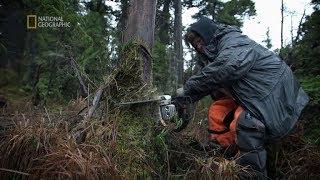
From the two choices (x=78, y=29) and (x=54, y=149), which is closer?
(x=54, y=149)

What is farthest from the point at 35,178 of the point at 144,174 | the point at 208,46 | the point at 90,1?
the point at 90,1

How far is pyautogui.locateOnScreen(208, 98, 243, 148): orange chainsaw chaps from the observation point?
13.8 ft

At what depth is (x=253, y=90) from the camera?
3.89 meters

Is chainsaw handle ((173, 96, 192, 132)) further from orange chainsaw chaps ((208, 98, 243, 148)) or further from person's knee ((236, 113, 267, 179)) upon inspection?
person's knee ((236, 113, 267, 179))

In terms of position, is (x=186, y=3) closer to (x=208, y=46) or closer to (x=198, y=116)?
(x=198, y=116)

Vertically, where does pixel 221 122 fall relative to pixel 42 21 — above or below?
below

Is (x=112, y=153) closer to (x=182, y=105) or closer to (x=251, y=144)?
(x=182, y=105)

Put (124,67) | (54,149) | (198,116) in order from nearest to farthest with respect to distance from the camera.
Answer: (54,149), (124,67), (198,116)

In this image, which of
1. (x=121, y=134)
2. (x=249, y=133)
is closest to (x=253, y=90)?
(x=249, y=133)

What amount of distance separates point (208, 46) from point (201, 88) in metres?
0.50

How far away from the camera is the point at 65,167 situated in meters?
3.28

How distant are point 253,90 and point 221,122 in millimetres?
576

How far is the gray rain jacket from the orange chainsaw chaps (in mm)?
311

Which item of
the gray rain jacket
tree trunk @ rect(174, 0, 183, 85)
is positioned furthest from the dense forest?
tree trunk @ rect(174, 0, 183, 85)
